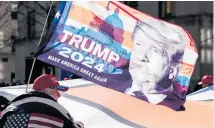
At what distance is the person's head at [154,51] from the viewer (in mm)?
4684

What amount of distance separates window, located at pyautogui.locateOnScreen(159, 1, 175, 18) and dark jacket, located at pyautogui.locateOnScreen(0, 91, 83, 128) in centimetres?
2159

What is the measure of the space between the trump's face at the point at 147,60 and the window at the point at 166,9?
2012 centimetres

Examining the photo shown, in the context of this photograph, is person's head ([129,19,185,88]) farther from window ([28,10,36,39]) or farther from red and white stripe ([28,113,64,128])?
window ([28,10,36,39])

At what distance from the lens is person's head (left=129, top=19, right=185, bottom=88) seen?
15.4ft

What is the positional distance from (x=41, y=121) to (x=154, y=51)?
175 cm

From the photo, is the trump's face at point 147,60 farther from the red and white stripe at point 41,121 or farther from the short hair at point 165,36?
the red and white stripe at point 41,121

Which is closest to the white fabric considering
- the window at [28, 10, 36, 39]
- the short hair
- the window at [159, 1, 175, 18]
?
the short hair

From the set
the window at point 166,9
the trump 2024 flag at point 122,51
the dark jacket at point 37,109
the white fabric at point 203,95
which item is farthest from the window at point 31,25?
the dark jacket at point 37,109

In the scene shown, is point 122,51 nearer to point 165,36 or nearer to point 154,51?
point 154,51

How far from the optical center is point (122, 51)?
4.71m

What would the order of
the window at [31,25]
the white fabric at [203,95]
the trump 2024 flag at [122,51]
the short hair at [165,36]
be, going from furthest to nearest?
1. the window at [31,25]
2. the white fabric at [203,95]
3. the short hair at [165,36]
4. the trump 2024 flag at [122,51]

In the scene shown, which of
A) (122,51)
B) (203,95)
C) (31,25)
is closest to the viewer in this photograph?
(122,51)

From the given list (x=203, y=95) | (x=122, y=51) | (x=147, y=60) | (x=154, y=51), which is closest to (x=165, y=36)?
(x=154, y=51)

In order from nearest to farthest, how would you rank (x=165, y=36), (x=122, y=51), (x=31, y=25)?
(x=122, y=51)
(x=165, y=36)
(x=31, y=25)
